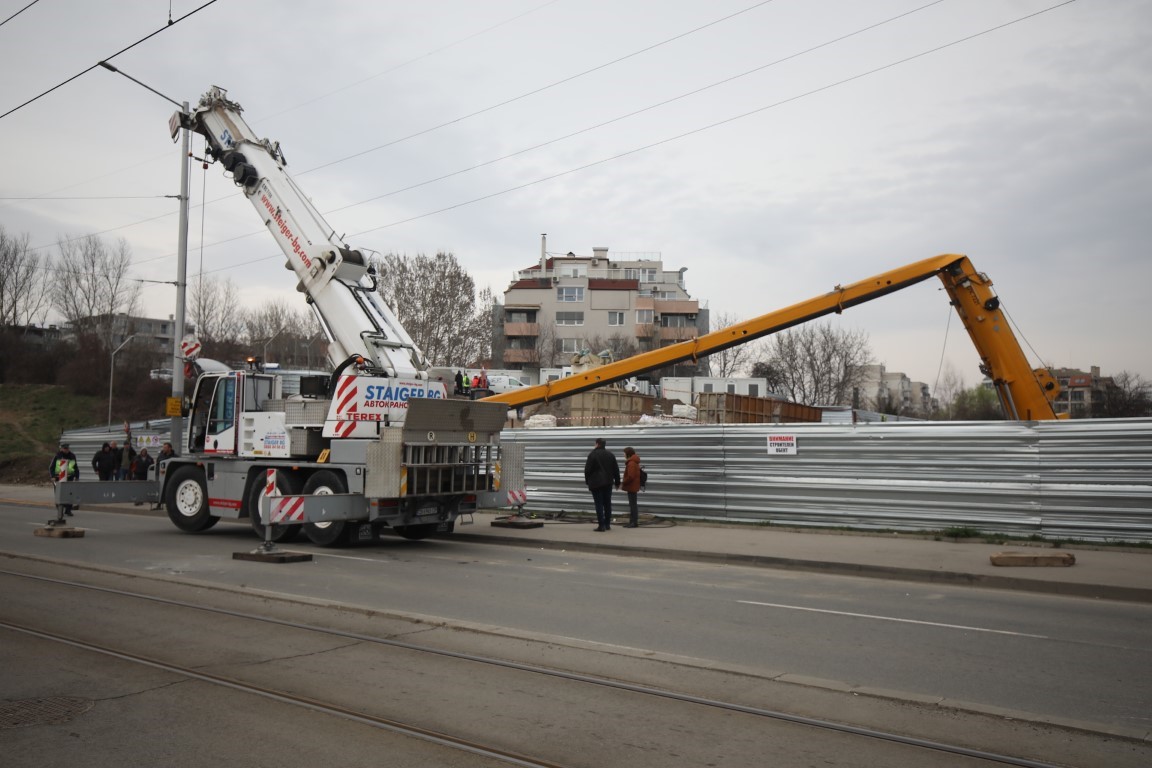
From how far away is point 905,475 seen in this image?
57.6 ft

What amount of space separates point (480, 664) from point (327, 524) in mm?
9141

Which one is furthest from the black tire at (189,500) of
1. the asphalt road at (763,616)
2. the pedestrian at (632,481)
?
the pedestrian at (632,481)

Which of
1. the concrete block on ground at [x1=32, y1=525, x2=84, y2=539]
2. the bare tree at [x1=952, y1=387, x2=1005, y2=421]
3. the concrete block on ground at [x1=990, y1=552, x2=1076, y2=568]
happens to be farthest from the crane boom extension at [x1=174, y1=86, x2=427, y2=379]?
the bare tree at [x1=952, y1=387, x2=1005, y2=421]

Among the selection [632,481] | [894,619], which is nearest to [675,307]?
[632,481]

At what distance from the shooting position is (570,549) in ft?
53.3

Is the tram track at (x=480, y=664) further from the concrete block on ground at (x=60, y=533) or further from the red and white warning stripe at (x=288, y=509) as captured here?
the concrete block on ground at (x=60, y=533)

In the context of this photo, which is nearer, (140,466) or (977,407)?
(140,466)

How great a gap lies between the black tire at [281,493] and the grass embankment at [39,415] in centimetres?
4041

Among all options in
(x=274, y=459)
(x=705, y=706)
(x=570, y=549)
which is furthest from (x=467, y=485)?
(x=705, y=706)

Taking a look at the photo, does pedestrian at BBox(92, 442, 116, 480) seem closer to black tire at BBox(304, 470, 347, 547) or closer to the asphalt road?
the asphalt road

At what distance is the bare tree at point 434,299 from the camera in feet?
175

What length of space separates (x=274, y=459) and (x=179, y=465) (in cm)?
327

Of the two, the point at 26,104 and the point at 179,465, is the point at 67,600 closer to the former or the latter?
the point at 179,465

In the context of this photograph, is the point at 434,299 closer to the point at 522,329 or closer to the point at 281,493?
the point at 522,329
